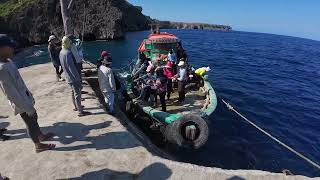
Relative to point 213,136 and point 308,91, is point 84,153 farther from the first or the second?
point 308,91

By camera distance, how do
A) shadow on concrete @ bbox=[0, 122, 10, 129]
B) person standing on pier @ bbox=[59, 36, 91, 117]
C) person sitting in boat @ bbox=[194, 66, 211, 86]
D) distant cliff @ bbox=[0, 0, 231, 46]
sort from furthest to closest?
distant cliff @ bbox=[0, 0, 231, 46] < person sitting in boat @ bbox=[194, 66, 211, 86] < shadow on concrete @ bbox=[0, 122, 10, 129] < person standing on pier @ bbox=[59, 36, 91, 117]

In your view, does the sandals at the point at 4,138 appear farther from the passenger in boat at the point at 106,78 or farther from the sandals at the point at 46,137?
the passenger in boat at the point at 106,78

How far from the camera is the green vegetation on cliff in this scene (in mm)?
63384

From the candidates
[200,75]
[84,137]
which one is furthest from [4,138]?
[200,75]

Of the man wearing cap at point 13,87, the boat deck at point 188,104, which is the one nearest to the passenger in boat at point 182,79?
the boat deck at point 188,104

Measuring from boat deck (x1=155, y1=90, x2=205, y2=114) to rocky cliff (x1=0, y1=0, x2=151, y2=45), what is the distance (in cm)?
5103

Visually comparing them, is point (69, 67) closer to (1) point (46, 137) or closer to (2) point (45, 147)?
(1) point (46, 137)

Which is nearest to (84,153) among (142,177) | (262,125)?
(142,177)

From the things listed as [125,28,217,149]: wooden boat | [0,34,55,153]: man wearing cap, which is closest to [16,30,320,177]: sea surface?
[125,28,217,149]: wooden boat

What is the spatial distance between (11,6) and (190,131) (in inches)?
2688

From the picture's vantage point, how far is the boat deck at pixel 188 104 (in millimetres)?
13689

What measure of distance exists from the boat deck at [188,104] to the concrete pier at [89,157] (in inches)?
171

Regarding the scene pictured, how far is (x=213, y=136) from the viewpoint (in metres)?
15.0

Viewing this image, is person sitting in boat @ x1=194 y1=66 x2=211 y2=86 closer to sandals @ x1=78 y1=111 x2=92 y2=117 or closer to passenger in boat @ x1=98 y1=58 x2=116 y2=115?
passenger in boat @ x1=98 y1=58 x2=116 y2=115
